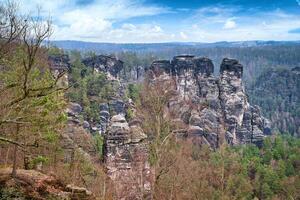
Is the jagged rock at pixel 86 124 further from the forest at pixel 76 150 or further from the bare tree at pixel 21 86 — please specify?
the bare tree at pixel 21 86

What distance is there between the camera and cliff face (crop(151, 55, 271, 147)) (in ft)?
216

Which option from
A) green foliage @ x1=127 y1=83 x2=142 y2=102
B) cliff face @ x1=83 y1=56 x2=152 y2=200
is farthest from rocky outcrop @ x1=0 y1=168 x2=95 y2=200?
green foliage @ x1=127 y1=83 x2=142 y2=102

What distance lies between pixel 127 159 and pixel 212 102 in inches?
1971

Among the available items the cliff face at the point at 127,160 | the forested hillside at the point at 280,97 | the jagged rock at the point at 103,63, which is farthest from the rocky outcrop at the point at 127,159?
the forested hillside at the point at 280,97

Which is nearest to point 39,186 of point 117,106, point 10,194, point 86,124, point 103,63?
point 10,194

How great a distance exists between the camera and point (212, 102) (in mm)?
72125

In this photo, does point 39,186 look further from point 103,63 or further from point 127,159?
point 103,63

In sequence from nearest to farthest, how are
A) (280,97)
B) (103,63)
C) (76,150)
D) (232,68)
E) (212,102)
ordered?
(76,150), (212,102), (232,68), (103,63), (280,97)

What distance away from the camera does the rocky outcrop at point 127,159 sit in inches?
813

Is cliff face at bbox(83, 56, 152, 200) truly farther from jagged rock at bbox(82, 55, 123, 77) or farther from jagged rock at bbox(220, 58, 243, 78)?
jagged rock at bbox(82, 55, 123, 77)

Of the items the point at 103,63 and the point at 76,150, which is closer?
the point at 76,150

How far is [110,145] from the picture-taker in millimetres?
23672

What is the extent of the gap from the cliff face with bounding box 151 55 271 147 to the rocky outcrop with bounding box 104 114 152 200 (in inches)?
1519

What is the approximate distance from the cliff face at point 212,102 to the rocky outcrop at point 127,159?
1519 inches
